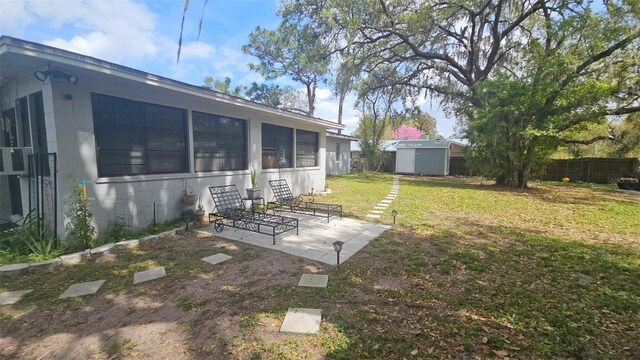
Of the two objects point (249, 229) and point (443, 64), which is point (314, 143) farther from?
point (443, 64)

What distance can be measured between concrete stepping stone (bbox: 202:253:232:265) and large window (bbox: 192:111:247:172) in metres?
2.86

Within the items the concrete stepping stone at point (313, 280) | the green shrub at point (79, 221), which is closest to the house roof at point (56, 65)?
the green shrub at point (79, 221)

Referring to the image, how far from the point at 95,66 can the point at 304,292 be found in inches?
170

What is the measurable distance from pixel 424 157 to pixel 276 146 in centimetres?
1577

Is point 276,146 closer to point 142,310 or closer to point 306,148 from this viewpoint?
point 306,148

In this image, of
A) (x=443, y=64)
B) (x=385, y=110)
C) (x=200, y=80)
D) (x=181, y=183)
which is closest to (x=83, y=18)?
(x=181, y=183)

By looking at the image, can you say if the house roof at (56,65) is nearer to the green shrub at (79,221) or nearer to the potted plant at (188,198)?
the green shrub at (79,221)

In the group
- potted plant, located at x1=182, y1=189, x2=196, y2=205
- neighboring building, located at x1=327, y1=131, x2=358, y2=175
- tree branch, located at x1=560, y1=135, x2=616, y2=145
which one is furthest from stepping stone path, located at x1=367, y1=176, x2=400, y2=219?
tree branch, located at x1=560, y1=135, x2=616, y2=145

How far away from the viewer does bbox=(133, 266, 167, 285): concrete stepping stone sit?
3.53 metres

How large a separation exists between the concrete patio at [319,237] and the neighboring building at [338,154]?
11.8 metres

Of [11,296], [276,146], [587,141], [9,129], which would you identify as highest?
[587,141]

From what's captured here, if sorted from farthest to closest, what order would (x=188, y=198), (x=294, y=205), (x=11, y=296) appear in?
1. (x=294, y=205)
2. (x=188, y=198)
3. (x=11, y=296)

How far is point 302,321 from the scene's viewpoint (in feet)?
8.54

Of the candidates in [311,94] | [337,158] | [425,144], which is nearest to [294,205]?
→ [337,158]
